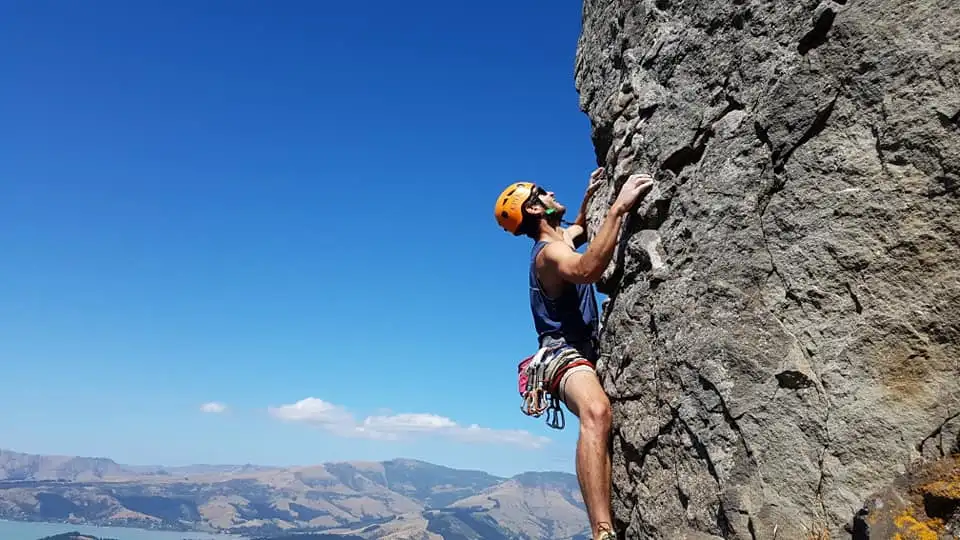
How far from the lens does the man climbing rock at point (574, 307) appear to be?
5523 mm

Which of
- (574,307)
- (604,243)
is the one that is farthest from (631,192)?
(574,307)

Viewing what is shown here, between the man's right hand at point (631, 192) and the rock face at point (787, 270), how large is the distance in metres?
0.09

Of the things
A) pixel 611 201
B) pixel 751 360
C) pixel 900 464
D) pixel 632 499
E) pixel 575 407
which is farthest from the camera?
pixel 611 201

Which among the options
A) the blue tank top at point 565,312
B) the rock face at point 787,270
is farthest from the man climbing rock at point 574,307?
the rock face at point 787,270

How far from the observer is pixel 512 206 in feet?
22.5

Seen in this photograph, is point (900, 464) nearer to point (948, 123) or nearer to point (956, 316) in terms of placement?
point (956, 316)

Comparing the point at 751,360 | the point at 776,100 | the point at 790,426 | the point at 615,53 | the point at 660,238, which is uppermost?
the point at 615,53

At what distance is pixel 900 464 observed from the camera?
362cm

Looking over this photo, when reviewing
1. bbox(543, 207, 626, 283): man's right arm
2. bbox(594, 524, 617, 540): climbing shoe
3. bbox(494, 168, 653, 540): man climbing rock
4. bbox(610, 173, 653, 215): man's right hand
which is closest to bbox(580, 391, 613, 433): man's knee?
bbox(494, 168, 653, 540): man climbing rock

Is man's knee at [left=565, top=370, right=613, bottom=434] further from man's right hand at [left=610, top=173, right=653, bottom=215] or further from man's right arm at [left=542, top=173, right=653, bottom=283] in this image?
man's right hand at [left=610, top=173, right=653, bottom=215]

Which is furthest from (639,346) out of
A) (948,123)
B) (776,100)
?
(948,123)

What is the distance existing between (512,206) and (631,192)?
5.13 ft

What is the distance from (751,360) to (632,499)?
160cm

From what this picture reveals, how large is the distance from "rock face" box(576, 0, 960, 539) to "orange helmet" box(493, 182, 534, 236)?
4.51 ft
